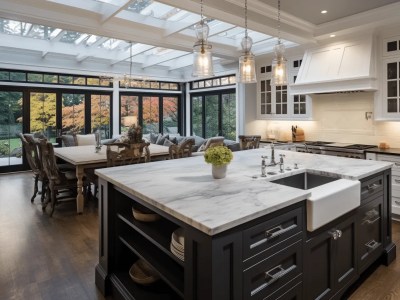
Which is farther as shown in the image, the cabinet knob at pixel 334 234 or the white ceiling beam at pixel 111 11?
the white ceiling beam at pixel 111 11

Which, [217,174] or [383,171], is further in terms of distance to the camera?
[383,171]

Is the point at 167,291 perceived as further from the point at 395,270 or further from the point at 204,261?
the point at 395,270

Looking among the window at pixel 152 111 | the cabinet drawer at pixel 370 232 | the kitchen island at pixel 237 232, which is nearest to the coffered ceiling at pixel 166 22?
the kitchen island at pixel 237 232

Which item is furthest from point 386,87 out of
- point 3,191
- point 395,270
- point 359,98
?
point 3,191

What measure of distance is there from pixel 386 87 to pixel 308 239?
3.84 meters

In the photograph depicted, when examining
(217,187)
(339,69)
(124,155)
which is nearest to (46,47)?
(124,155)

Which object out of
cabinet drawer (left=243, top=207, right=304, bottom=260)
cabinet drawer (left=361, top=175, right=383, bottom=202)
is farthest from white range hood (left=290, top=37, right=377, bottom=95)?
cabinet drawer (left=243, top=207, right=304, bottom=260)

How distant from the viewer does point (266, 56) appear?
656cm

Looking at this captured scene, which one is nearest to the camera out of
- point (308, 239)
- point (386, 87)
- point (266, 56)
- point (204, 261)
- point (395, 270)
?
point (204, 261)

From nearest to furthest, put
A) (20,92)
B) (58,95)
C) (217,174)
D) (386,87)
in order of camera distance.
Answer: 1. (217,174)
2. (386,87)
3. (20,92)
4. (58,95)

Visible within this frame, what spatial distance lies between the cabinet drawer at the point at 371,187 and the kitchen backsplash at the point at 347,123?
254 centimetres

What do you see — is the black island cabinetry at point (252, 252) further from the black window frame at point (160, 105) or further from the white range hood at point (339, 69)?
the black window frame at point (160, 105)

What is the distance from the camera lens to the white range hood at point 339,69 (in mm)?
4545

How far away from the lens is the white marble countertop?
1496 mm
